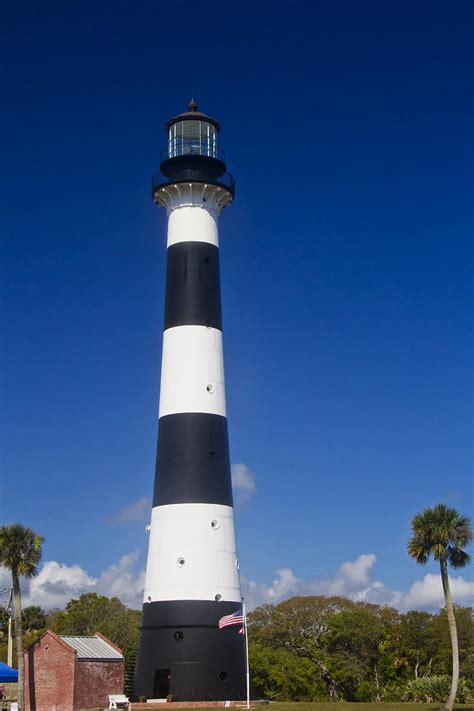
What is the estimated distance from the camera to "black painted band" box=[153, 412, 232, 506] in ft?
124

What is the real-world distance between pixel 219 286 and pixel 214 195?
4575 millimetres

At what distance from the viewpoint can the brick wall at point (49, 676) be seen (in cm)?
3688

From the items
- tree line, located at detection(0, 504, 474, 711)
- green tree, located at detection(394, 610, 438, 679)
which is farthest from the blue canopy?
green tree, located at detection(394, 610, 438, 679)

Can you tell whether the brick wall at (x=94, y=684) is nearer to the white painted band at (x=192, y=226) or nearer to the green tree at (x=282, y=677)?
the green tree at (x=282, y=677)

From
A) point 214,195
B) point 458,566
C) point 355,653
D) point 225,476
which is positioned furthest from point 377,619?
point 214,195

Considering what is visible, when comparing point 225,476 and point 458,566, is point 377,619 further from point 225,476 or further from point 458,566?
point 225,476

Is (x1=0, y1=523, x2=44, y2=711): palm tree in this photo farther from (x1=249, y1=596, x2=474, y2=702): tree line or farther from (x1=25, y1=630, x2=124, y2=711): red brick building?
(x1=249, y1=596, x2=474, y2=702): tree line

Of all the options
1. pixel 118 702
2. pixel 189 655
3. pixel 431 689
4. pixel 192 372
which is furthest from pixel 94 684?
pixel 431 689

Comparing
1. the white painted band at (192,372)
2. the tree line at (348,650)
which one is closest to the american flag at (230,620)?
the white painted band at (192,372)

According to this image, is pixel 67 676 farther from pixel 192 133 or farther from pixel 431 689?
pixel 192 133

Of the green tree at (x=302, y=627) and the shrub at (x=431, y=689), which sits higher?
the green tree at (x=302, y=627)

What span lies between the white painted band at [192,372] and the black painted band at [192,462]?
0.54 meters

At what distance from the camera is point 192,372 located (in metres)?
39.3

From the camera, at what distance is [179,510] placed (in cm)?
3738
